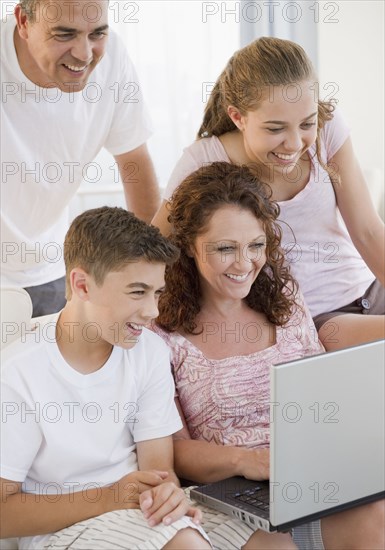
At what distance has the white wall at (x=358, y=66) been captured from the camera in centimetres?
337

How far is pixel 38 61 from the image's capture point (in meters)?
1.72

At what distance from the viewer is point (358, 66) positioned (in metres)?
3.44

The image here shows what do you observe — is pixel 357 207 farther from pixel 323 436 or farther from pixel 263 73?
pixel 323 436

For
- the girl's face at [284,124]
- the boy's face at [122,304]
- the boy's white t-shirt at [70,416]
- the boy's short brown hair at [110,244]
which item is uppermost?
the girl's face at [284,124]

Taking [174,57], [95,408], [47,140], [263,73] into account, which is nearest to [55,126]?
[47,140]

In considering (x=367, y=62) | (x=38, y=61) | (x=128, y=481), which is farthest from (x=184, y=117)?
(x=128, y=481)

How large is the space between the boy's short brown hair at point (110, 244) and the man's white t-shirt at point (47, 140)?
0.38 metres

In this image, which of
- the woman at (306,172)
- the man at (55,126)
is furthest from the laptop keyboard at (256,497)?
the man at (55,126)

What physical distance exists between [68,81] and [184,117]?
1870mm

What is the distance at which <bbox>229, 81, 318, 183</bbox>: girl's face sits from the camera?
1.74 m

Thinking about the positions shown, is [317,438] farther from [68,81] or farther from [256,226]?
[68,81]

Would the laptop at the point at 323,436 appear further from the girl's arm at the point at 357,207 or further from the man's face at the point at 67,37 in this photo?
the man's face at the point at 67,37

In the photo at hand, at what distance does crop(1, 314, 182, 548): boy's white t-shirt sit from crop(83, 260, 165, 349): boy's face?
0.06 metres

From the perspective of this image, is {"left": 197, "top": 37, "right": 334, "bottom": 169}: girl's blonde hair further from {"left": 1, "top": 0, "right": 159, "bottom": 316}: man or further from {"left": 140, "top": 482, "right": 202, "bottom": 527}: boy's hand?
{"left": 140, "top": 482, "right": 202, "bottom": 527}: boy's hand
